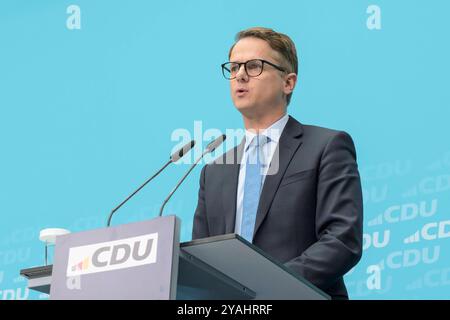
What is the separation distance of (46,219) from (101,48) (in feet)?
3.05

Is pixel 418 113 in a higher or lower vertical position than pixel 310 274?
higher

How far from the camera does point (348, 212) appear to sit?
258 cm

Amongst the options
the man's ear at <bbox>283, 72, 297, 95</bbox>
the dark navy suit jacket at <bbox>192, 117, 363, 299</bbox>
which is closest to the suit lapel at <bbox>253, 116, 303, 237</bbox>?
the dark navy suit jacket at <bbox>192, 117, 363, 299</bbox>

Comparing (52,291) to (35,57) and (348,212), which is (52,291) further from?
(35,57)

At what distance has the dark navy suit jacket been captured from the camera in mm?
2439

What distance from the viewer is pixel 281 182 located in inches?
107

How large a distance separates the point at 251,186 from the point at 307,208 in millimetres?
212

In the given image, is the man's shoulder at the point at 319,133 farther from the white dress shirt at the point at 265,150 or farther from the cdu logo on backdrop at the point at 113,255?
the cdu logo on backdrop at the point at 113,255

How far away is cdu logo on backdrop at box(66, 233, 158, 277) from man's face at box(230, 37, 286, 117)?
1046mm

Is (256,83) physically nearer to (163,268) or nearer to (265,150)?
(265,150)

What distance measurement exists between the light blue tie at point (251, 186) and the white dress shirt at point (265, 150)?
1 centimetres

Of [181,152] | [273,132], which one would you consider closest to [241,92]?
[273,132]

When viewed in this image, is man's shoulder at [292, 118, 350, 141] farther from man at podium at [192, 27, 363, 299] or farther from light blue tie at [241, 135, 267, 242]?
light blue tie at [241, 135, 267, 242]
